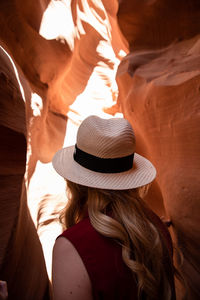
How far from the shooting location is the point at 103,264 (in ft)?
2.35

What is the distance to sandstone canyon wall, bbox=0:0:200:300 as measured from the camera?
1.12m

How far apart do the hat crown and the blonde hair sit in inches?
6.2

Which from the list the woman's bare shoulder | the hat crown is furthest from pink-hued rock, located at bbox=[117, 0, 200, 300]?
the woman's bare shoulder

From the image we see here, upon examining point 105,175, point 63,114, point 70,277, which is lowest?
point 63,114

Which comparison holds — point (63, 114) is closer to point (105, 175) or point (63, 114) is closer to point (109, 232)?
point (105, 175)

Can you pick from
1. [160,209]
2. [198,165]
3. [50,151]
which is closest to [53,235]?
[50,151]

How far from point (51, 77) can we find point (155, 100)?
1.34 metres

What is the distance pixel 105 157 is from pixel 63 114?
8.12 feet

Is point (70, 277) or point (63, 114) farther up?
point (70, 277)

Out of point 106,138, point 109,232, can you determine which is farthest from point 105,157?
point 109,232

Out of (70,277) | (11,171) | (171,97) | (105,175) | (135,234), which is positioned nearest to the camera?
(70,277)

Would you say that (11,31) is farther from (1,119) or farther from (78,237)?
(78,237)

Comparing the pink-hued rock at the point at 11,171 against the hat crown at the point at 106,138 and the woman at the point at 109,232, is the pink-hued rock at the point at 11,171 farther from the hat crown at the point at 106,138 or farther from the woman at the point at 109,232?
the hat crown at the point at 106,138

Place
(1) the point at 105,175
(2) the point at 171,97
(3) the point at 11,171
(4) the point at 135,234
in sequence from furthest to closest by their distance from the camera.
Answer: (2) the point at 171,97 → (3) the point at 11,171 → (1) the point at 105,175 → (4) the point at 135,234
